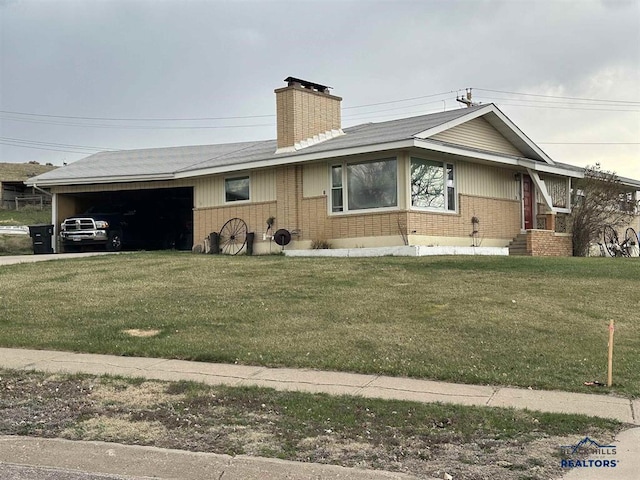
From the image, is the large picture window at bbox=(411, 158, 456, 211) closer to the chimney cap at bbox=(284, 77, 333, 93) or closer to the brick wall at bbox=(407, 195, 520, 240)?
the brick wall at bbox=(407, 195, 520, 240)

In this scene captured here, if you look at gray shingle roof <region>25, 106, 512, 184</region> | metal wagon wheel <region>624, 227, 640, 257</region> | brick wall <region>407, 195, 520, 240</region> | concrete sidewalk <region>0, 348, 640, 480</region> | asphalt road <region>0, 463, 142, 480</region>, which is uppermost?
gray shingle roof <region>25, 106, 512, 184</region>

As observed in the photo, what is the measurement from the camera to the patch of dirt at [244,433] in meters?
4.84

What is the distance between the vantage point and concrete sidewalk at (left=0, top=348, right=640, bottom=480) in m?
4.67

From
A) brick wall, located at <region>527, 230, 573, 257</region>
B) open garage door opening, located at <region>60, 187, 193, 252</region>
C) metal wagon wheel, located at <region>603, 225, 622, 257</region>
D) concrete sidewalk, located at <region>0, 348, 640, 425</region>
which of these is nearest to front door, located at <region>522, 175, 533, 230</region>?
brick wall, located at <region>527, 230, 573, 257</region>

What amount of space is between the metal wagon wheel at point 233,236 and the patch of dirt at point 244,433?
45.9ft

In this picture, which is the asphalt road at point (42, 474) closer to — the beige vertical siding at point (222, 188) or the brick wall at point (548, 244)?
the beige vertical siding at point (222, 188)

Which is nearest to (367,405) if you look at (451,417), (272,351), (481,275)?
(451,417)

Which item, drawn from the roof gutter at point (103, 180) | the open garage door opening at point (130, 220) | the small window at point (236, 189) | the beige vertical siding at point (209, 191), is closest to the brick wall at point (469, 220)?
the small window at point (236, 189)

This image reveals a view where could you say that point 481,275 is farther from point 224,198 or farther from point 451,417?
point 224,198

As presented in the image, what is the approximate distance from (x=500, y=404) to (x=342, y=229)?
479 inches

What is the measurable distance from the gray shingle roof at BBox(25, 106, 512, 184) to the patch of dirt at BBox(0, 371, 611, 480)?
1130cm

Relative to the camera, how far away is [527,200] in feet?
70.8

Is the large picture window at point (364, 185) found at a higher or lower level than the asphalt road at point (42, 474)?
higher

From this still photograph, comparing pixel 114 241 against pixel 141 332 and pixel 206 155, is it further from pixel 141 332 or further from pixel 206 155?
pixel 141 332
